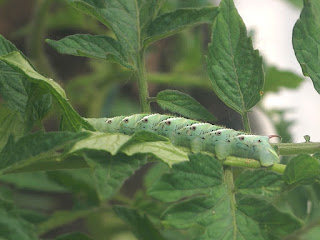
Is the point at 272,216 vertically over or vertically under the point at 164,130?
→ under

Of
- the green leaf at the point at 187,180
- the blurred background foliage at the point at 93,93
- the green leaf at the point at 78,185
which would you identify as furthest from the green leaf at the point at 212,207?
the green leaf at the point at 78,185

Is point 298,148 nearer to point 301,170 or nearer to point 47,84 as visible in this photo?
point 301,170

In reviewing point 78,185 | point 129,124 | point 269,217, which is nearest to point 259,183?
point 269,217

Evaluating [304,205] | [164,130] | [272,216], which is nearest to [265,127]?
[304,205]

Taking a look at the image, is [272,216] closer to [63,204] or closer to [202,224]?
[202,224]

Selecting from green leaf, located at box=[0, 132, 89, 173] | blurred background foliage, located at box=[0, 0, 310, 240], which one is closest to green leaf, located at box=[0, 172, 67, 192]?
blurred background foliage, located at box=[0, 0, 310, 240]

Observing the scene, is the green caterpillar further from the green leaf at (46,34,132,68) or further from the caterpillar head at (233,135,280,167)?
the green leaf at (46,34,132,68)
